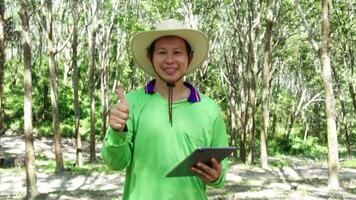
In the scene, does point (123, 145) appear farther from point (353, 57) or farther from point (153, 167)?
point (353, 57)

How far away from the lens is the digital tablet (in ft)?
6.95

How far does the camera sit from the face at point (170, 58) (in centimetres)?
245

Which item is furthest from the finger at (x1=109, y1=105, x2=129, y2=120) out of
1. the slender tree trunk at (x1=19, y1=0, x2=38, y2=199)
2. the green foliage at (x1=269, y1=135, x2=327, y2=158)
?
the green foliage at (x1=269, y1=135, x2=327, y2=158)

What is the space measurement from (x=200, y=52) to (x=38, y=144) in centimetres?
3062

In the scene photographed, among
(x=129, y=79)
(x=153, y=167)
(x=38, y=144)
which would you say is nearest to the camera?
(x=153, y=167)

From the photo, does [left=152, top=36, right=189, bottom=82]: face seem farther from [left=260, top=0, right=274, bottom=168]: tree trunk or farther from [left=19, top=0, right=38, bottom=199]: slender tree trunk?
[left=260, top=0, right=274, bottom=168]: tree trunk

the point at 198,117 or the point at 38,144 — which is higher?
the point at 198,117

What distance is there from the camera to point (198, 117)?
8.02 feet

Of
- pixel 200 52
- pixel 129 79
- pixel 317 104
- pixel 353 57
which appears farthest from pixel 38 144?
pixel 200 52

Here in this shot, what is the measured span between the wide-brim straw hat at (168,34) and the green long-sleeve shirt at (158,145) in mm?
220

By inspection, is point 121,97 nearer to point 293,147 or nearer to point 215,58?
point 215,58

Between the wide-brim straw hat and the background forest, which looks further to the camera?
the background forest

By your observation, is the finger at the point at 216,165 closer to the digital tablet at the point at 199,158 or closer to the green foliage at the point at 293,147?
the digital tablet at the point at 199,158

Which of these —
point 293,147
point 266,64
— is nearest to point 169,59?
point 266,64
